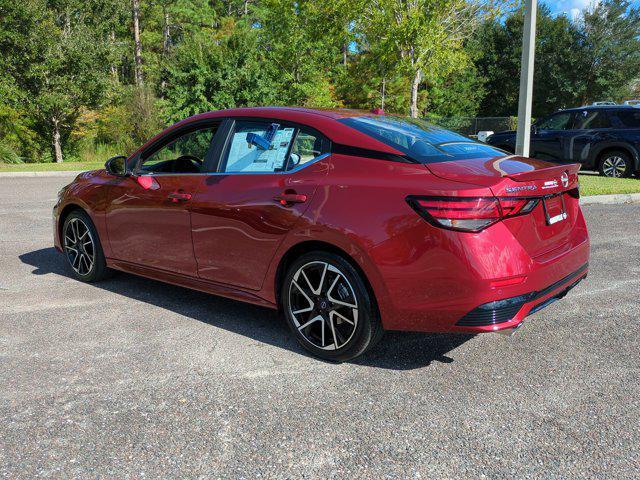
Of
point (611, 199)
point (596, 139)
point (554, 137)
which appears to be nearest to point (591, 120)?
point (596, 139)

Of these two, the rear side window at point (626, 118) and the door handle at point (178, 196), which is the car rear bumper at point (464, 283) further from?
the rear side window at point (626, 118)

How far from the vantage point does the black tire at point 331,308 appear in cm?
346

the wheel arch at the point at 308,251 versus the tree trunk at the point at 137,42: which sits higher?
the tree trunk at the point at 137,42

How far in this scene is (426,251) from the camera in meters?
3.15

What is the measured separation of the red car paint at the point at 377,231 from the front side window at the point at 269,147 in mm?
80

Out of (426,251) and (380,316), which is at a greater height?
(426,251)

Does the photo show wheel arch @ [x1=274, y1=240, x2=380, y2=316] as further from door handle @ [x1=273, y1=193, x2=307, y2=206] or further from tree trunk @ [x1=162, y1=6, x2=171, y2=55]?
tree trunk @ [x1=162, y1=6, x2=171, y2=55]

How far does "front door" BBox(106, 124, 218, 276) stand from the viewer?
14.5ft

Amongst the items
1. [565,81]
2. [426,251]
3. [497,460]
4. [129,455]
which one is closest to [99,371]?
[129,455]

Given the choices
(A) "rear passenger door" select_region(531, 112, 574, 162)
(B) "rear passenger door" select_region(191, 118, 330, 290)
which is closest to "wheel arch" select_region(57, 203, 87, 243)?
(B) "rear passenger door" select_region(191, 118, 330, 290)

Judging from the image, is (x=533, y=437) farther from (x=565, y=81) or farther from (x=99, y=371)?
(x=565, y=81)

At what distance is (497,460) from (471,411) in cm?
46

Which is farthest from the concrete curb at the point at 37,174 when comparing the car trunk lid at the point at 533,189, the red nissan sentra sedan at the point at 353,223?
the car trunk lid at the point at 533,189

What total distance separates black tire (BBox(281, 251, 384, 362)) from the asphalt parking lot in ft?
0.48
